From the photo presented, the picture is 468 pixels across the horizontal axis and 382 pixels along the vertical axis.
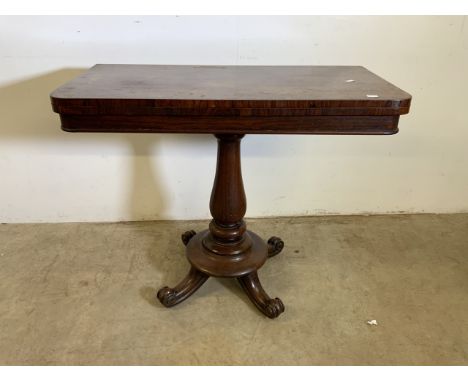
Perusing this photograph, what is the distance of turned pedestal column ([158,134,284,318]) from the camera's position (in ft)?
→ 4.71

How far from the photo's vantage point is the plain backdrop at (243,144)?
1646 millimetres

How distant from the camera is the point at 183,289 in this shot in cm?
151

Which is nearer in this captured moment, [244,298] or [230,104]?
[230,104]

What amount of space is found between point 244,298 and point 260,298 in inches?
4.0

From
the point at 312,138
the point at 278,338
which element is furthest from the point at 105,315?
the point at 312,138

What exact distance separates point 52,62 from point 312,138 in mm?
1175

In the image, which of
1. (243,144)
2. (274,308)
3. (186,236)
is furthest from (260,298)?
(243,144)

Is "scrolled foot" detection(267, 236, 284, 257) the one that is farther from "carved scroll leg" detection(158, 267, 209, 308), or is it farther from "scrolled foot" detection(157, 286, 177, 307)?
"scrolled foot" detection(157, 286, 177, 307)

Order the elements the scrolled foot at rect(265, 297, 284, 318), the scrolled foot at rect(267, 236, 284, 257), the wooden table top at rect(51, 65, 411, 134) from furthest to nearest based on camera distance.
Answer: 1. the scrolled foot at rect(267, 236, 284, 257)
2. the scrolled foot at rect(265, 297, 284, 318)
3. the wooden table top at rect(51, 65, 411, 134)

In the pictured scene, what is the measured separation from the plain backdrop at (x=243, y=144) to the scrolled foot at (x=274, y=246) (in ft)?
0.98

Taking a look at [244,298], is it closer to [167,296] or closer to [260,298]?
[260,298]

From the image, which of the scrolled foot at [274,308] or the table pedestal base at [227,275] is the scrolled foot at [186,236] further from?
the scrolled foot at [274,308]

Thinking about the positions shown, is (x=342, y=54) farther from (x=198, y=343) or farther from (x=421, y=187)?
(x=198, y=343)

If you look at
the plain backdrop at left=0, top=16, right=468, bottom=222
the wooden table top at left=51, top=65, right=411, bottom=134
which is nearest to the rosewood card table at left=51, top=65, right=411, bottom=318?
the wooden table top at left=51, top=65, right=411, bottom=134
